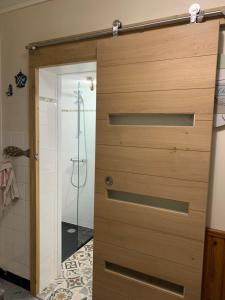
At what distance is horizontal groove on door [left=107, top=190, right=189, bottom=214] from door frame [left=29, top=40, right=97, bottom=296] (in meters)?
0.77

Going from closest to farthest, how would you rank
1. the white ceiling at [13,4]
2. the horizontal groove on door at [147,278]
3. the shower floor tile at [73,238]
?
the horizontal groove on door at [147,278] < the white ceiling at [13,4] < the shower floor tile at [73,238]

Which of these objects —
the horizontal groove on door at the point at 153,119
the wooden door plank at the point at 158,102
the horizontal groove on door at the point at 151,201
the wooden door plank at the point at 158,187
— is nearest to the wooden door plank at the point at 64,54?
the wooden door plank at the point at 158,102

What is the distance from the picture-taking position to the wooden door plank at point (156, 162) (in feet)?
4.59

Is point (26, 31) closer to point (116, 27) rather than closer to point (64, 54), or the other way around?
point (64, 54)

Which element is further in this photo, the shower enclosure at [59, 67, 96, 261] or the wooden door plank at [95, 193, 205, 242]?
the shower enclosure at [59, 67, 96, 261]

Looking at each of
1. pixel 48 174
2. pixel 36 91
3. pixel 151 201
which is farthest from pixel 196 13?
pixel 48 174

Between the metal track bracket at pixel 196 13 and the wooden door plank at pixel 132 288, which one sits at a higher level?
the metal track bracket at pixel 196 13

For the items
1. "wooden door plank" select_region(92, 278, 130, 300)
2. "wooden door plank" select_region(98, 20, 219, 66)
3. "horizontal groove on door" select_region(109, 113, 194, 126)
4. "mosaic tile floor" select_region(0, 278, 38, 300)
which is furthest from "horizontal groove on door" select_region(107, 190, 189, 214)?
"mosaic tile floor" select_region(0, 278, 38, 300)

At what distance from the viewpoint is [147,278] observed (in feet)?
5.37

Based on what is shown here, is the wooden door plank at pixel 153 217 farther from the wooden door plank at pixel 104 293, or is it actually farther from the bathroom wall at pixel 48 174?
the bathroom wall at pixel 48 174

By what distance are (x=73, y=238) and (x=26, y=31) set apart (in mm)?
2547

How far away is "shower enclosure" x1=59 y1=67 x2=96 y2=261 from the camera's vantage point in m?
3.33

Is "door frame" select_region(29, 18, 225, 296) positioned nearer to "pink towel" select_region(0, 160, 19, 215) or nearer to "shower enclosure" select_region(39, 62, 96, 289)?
"shower enclosure" select_region(39, 62, 96, 289)

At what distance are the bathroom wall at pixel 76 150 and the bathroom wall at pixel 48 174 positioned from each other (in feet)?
3.70
